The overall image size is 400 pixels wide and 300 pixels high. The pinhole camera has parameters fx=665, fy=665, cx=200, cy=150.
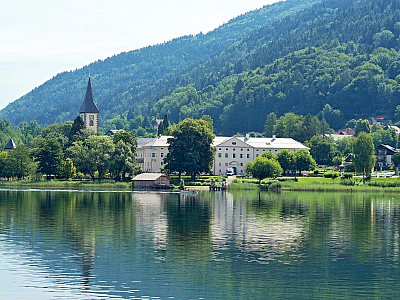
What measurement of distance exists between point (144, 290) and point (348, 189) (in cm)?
9104

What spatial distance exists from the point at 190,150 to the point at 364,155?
115 ft

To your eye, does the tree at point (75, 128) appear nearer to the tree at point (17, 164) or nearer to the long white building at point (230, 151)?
the tree at point (17, 164)

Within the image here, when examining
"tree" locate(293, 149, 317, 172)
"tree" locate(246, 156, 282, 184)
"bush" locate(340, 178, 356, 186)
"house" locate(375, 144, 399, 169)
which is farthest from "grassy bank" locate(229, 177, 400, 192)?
"house" locate(375, 144, 399, 169)

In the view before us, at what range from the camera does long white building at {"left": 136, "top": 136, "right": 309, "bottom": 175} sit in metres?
163

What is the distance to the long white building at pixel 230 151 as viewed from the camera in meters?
163

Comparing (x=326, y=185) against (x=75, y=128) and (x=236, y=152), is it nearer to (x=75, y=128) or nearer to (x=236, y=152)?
(x=236, y=152)

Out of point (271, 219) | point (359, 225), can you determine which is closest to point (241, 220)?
point (271, 219)

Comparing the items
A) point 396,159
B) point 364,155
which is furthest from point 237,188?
point 396,159

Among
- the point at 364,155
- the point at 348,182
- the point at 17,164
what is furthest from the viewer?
the point at 364,155

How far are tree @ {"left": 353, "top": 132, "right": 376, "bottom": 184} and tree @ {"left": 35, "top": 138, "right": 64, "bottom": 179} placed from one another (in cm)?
5914

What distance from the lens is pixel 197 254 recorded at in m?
42.8

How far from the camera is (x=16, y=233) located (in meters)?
52.0

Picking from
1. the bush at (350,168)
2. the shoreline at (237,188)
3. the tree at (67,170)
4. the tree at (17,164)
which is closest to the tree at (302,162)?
the bush at (350,168)

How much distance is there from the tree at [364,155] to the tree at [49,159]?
59137 mm
